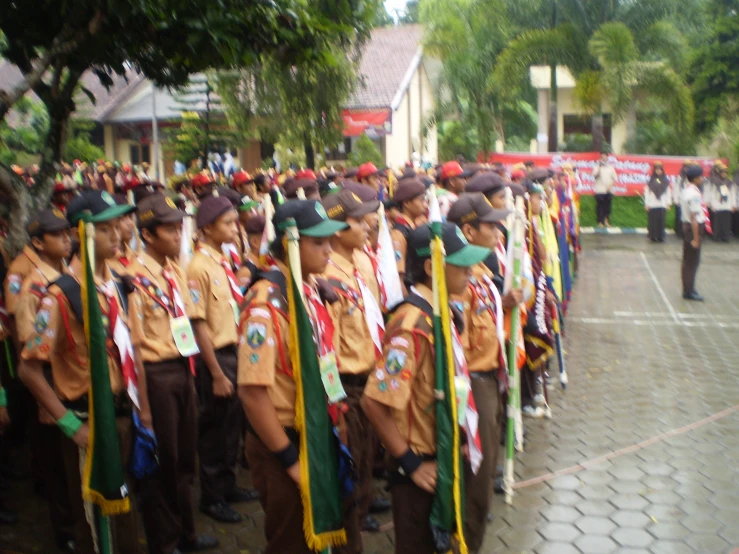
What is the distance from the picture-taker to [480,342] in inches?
164

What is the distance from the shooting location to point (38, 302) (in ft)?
15.2

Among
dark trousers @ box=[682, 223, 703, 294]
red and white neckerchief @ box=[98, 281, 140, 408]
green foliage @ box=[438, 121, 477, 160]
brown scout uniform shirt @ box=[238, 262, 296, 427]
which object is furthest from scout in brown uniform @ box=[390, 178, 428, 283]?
green foliage @ box=[438, 121, 477, 160]

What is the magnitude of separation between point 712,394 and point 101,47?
618cm

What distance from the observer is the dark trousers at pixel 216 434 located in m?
A: 5.28

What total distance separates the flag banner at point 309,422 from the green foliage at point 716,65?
2398 centimetres

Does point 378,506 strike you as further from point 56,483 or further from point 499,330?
point 56,483

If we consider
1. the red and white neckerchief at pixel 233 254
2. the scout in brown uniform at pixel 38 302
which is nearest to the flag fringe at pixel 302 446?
the scout in brown uniform at pixel 38 302

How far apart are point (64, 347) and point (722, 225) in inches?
701

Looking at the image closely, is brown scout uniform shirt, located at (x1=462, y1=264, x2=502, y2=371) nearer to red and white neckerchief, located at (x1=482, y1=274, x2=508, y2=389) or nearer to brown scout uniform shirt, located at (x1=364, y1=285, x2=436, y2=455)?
red and white neckerchief, located at (x1=482, y1=274, x2=508, y2=389)

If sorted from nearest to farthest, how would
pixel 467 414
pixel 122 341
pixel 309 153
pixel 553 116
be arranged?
pixel 467 414 < pixel 122 341 < pixel 309 153 < pixel 553 116

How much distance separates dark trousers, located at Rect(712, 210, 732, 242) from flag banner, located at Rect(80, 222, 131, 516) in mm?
17800

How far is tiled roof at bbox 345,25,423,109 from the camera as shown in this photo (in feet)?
91.8

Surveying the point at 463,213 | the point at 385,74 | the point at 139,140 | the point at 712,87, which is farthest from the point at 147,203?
the point at 139,140

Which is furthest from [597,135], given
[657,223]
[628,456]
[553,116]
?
[628,456]
